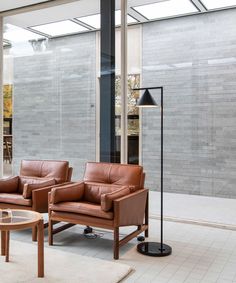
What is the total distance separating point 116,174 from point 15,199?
3.83 ft

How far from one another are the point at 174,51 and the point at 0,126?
10.4ft

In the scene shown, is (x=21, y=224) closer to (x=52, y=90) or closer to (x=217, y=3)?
(x=52, y=90)

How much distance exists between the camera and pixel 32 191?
12.2 ft

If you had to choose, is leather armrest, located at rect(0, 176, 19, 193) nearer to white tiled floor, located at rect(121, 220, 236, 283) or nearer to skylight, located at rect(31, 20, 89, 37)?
white tiled floor, located at rect(121, 220, 236, 283)

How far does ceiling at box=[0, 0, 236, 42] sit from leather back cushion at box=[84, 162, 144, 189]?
240 centimetres

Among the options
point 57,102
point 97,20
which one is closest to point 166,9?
point 97,20

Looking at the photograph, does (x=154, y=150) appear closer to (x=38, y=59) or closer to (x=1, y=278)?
(x=38, y=59)

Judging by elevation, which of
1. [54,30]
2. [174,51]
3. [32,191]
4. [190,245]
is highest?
[54,30]

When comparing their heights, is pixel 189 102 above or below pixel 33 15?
below

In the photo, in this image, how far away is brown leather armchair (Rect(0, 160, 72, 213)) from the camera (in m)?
3.74

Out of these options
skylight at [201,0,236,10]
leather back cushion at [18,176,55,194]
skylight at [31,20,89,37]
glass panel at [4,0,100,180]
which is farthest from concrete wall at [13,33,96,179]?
skylight at [201,0,236,10]

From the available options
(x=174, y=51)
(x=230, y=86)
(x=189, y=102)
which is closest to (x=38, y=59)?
(x=174, y=51)

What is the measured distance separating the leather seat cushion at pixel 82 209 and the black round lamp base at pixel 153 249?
1.67ft

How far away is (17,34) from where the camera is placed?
5.82 metres
